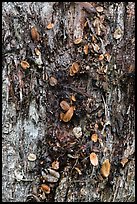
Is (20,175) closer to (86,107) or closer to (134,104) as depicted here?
(86,107)

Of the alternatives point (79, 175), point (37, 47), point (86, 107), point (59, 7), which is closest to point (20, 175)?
point (79, 175)

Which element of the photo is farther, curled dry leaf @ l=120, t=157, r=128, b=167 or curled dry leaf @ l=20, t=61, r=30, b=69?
curled dry leaf @ l=120, t=157, r=128, b=167

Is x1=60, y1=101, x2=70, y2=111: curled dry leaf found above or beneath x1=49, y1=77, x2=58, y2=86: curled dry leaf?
beneath

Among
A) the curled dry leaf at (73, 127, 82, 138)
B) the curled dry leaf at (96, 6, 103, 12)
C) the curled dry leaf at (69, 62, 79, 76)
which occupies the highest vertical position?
the curled dry leaf at (96, 6, 103, 12)

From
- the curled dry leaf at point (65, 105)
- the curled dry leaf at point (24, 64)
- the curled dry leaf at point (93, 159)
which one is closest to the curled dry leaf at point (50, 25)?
the curled dry leaf at point (24, 64)

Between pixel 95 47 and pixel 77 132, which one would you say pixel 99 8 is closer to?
pixel 95 47

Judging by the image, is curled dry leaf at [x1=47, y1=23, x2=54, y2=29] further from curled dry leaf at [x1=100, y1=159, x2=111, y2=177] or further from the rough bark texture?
curled dry leaf at [x1=100, y1=159, x2=111, y2=177]

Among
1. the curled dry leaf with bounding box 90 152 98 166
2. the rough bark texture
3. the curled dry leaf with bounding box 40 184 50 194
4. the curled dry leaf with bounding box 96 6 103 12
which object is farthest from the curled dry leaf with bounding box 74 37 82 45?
the curled dry leaf with bounding box 40 184 50 194

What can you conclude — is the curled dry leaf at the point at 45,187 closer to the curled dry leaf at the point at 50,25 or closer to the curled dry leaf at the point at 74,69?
the curled dry leaf at the point at 74,69
